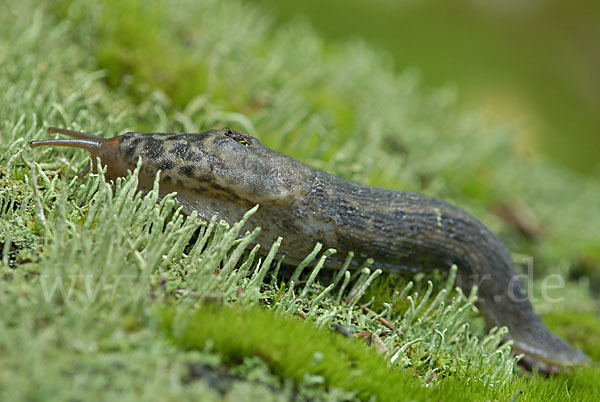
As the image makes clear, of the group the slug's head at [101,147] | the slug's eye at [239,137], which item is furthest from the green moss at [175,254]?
the slug's eye at [239,137]

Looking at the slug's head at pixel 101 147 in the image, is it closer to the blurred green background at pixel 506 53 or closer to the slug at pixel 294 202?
the slug at pixel 294 202

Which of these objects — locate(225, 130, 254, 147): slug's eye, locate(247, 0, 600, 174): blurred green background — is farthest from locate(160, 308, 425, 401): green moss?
locate(247, 0, 600, 174): blurred green background

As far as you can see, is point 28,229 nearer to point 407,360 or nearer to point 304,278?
point 304,278

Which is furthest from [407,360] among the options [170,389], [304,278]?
[170,389]

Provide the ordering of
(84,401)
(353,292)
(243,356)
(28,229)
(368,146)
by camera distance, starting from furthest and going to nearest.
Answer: (368,146), (353,292), (28,229), (243,356), (84,401)

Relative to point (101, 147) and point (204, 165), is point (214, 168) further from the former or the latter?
point (101, 147)

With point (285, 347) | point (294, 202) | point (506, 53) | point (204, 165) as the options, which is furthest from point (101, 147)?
point (506, 53)

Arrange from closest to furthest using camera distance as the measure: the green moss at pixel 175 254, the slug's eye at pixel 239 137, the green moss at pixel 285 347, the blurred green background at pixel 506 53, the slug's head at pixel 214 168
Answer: the green moss at pixel 175 254 < the green moss at pixel 285 347 < the slug's head at pixel 214 168 < the slug's eye at pixel 239 137 < the blurred green background at pixel 506 53
